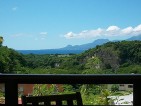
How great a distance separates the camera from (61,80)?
7.61 ft

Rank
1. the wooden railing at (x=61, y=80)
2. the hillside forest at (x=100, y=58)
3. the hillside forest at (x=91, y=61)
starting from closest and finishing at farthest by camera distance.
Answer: the wooden railing at (x=61, y=80) < the hillside forest at (x=91, y=61) < the hillside forest at (x=100, y=58)

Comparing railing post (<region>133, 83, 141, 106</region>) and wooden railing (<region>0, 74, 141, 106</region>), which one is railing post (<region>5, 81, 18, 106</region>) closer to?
wooden railing (<region>0, 74, 141, 106</region>)

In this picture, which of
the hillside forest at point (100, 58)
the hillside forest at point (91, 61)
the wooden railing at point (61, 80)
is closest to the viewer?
the wooden railing at point (61, 80)

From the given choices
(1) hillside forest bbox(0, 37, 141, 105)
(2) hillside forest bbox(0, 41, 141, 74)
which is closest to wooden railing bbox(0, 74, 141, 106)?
(1) hillside forest bbox(0, 37, 141, 105)

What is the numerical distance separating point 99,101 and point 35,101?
1524 millimetres

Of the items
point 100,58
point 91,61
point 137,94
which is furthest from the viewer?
point 100,58

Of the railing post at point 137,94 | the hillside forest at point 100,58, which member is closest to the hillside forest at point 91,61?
the hillside forest at point 100,58

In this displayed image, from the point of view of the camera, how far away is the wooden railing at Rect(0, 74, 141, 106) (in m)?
2.28

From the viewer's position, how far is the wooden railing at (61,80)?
89.8 inches

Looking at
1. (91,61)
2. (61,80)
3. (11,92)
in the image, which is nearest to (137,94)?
(61,80)

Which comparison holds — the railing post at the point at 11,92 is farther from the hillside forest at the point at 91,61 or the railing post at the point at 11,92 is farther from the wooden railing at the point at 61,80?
the hillside forest at the point at 91,61

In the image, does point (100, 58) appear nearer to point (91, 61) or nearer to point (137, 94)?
point (91, 61)

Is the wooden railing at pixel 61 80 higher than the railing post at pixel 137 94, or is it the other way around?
the wooden railing at pixel 61 80

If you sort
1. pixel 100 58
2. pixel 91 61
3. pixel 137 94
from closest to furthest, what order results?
pixel 137 94, pixel 91 61, pixel 100 58
